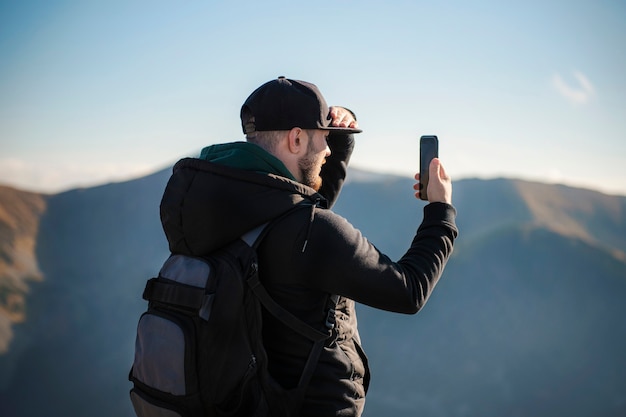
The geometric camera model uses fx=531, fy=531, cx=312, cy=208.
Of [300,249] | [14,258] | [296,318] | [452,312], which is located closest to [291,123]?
[300,249]

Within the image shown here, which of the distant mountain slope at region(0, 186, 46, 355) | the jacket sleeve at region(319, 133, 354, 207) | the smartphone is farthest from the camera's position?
the distant mountain slope at region(0, 186, 46, 355)

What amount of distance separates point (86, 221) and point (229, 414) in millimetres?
22139

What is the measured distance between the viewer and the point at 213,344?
192cm

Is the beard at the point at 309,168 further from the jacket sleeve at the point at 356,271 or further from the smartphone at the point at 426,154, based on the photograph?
the smartphone at the point at 426,154

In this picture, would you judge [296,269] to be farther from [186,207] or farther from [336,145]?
[336,145]

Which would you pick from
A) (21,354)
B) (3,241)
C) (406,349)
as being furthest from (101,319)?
(406,349)

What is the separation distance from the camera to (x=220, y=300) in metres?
1.92

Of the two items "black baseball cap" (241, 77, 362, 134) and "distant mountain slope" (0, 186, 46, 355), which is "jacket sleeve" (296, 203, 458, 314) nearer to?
"black baseball cap" (241, 77, 362, 134)

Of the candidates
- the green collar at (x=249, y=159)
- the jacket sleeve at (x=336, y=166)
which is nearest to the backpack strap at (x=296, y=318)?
the green collar at (x=249, y=159)

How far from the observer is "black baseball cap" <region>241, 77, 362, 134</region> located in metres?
2.22

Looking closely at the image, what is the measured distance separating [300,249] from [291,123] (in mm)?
574

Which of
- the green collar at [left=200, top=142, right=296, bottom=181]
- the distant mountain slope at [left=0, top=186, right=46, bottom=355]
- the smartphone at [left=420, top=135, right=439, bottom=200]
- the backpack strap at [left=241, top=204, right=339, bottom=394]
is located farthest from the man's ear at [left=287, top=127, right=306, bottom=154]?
the distant mountain slope at [left=0, top=186, right=46, bottom=355]

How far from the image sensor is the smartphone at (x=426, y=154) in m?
2.34

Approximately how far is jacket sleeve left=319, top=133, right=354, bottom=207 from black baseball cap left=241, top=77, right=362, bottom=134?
0.59 metres
